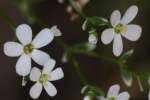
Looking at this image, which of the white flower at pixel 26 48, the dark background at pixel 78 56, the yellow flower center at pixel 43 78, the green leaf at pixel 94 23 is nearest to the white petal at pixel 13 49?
the white flower at pixel 26 48

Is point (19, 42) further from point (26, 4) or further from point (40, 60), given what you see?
point (26, 4)

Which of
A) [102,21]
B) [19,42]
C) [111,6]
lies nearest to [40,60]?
[19,42]

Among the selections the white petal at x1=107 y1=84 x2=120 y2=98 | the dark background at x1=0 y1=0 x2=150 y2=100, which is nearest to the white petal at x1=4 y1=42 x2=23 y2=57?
the white petal at x1=107 y1=84 x2=120 y2=98

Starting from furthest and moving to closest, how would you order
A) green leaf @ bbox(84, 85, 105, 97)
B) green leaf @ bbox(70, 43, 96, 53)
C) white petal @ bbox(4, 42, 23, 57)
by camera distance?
green leaf @ bbox(70, 43, 96, 53)
green leaf @ bbox(84, 85, 105, 97)
white petal @ bbox(4, 42, 23, 57)

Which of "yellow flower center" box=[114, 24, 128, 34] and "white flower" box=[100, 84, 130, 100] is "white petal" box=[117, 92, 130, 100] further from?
"yellow flower center" box=[114, 24, 128, 34]

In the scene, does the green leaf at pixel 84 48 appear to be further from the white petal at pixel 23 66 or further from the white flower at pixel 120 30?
the white petal at pixel 23 66
